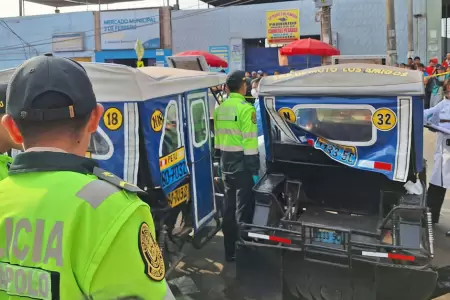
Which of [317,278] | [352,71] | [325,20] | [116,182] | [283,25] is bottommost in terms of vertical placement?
[317,278]

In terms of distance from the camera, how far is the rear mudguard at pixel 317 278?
3.73m

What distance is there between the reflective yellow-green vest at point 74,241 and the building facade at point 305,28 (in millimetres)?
18775

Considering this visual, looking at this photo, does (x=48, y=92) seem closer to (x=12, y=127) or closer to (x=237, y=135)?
(x=12, y=127)

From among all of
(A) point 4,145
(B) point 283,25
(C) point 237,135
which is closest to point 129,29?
(B) point 283,25

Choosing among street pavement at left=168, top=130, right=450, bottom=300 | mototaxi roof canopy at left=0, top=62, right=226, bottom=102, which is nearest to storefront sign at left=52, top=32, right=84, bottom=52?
street pavement at left=168, top=130, right=450, bottom=300

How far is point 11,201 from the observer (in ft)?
4.00

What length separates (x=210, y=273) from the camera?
5172 millimetres

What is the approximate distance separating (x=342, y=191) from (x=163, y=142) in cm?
195

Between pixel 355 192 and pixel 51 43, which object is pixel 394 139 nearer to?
pixel 355 192

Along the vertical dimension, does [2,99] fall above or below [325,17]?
below

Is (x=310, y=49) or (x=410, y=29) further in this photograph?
(x=410, y=29)

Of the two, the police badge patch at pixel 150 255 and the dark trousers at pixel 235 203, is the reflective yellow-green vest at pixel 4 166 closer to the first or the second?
the police badge patch at pixel 150 255

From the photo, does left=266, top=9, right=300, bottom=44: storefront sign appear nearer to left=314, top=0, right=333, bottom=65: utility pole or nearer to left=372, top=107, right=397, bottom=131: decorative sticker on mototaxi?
left=314, top=0, right=333, bottom=65: utility pole

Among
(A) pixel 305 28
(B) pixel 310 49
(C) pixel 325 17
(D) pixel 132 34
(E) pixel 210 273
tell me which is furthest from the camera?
(D) pixel 132 34
